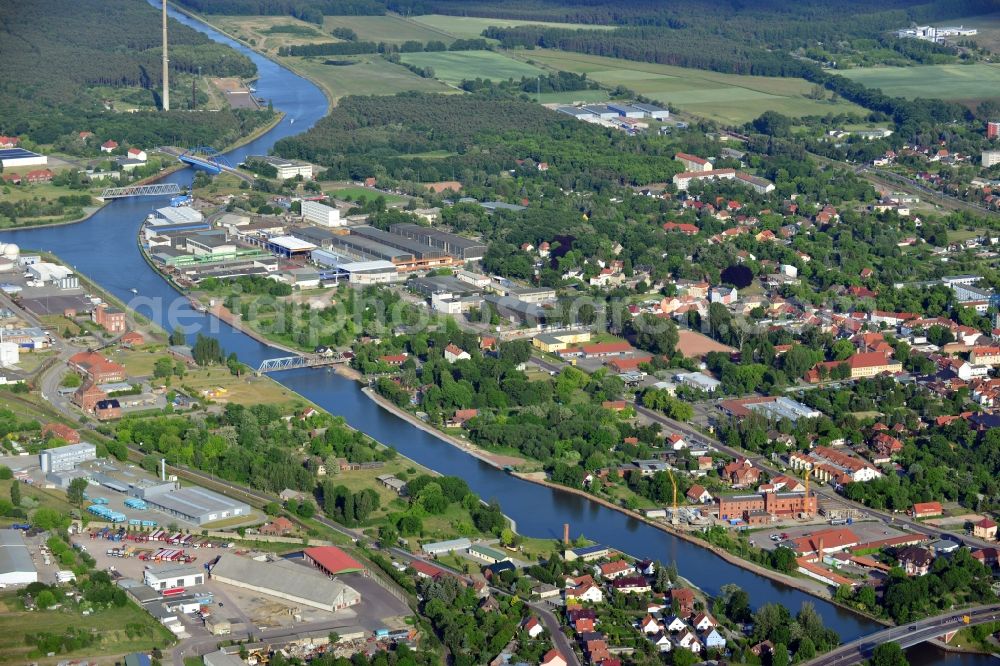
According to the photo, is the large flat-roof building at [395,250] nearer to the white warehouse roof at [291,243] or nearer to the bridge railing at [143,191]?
the white warehouse roof at [291,243]

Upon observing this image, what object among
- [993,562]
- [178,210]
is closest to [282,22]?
[178,210]

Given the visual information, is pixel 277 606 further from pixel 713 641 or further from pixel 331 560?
pixel 713 641

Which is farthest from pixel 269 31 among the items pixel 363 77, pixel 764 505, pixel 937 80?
pixel 764 505

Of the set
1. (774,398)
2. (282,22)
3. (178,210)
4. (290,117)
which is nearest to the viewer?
(774,398)

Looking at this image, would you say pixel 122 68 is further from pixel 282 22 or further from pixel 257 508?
pixel 257 508

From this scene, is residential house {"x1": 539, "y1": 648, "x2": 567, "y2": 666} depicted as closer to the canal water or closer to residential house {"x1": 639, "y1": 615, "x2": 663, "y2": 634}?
residential house {"x1": 639, "y1": 615, "x2": 663, "y2": 634}
